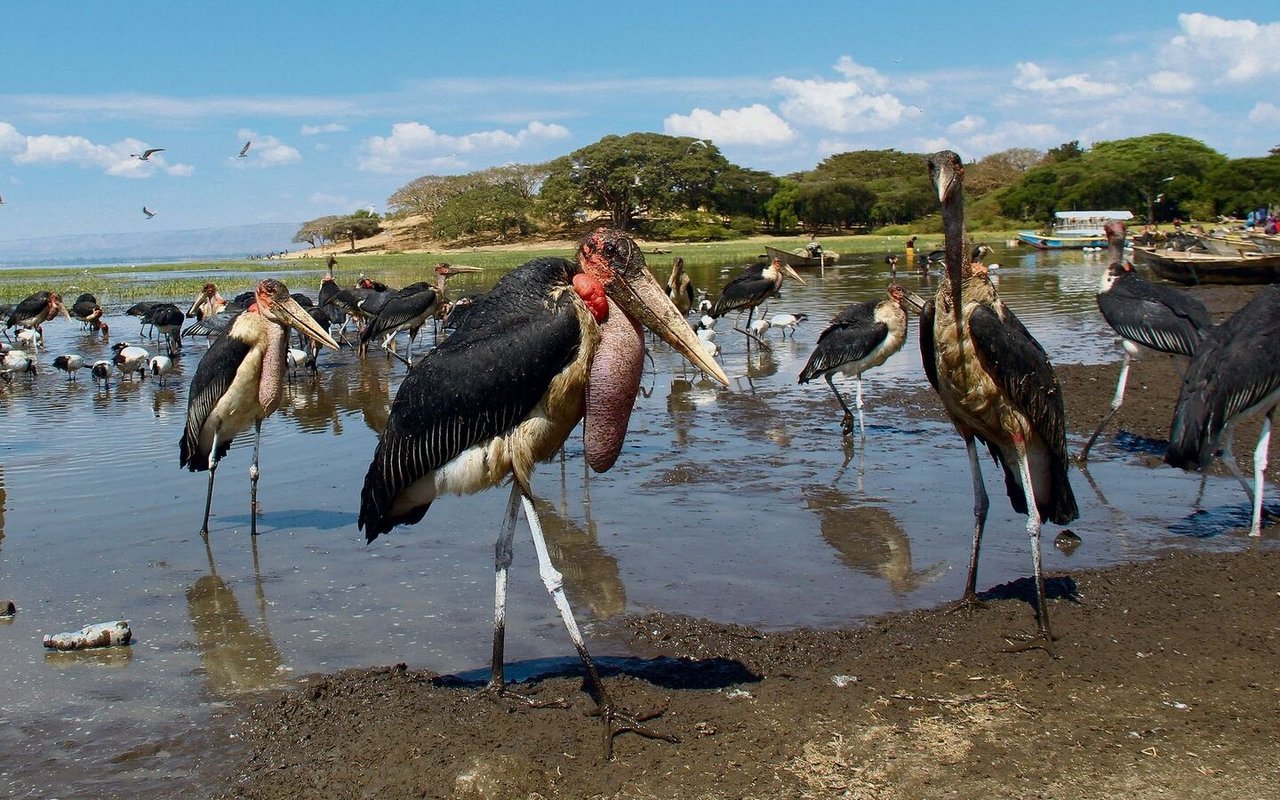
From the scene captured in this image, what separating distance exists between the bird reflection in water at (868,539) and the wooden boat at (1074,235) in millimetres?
38653

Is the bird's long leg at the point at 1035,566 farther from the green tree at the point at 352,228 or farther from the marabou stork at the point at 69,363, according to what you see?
the green tree at the point at 352,228

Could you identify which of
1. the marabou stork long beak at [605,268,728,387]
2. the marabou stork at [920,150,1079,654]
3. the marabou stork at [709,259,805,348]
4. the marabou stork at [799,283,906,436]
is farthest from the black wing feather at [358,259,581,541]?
the marabou stork at [709,259,805,348]

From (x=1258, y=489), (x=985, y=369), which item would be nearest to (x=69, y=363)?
(x=985, y=369)

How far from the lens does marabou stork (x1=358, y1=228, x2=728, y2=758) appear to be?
4176 mm

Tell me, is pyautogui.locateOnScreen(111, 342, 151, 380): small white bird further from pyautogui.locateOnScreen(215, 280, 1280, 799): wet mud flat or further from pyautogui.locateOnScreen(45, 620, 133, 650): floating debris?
pyautogui.locateOnScreen(215, 280, 1280, 799): wet mud flat

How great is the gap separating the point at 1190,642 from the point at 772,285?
43.8 feet

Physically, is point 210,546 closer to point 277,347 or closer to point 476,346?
point 277,347

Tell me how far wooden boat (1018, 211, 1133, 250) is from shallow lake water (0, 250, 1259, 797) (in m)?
37.7

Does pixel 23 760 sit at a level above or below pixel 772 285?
below

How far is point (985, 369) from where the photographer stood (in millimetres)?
5129

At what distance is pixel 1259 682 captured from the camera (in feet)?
14.2

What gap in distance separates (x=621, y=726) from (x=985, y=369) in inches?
96.7

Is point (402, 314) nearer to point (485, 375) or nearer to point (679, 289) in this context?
point (679, 289)

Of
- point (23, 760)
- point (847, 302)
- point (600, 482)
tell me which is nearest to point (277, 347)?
point (600, 482)
